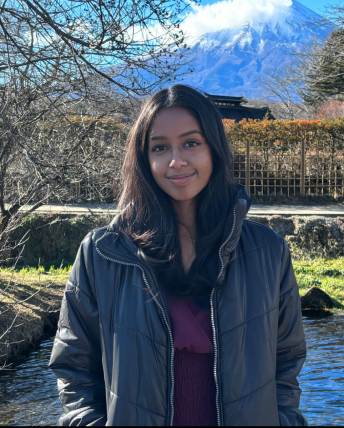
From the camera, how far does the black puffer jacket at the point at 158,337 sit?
1.64 metres

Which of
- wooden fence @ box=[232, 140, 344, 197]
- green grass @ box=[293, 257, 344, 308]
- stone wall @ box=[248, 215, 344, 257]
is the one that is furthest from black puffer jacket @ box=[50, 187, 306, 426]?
wooden fence @ box=[232, 140, 344, 197]

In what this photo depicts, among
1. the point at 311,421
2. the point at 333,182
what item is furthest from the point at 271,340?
the point at 333,182

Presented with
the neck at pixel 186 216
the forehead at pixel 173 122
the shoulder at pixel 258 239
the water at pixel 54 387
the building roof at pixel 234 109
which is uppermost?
the building roof at pixel 234 109

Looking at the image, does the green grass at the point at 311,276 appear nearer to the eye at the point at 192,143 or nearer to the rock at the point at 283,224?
the rock at the point at 283,224

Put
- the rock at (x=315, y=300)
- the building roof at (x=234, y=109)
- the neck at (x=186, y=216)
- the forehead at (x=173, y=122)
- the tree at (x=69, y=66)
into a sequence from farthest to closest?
the building roof at (x=234, y=109)
the rock at (x=315, y=300)
the tree at (x=69, y=66)
the neck at (x=186, y=216)
the forehead at (x=173, y=122)

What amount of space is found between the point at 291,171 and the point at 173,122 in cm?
1404

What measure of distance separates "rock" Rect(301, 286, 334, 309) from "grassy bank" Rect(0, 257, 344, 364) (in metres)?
0.19

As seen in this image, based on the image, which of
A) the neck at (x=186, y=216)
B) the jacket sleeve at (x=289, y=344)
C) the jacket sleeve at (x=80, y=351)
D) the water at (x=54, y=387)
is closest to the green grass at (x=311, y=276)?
the water at (x=54, y=387)

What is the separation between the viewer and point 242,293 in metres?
1.74

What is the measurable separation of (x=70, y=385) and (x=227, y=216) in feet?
2.70

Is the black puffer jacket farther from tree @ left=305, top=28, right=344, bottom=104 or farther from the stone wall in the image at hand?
tree @ left=305, top=28, right=344, bottom=104

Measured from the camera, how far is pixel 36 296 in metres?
7.39

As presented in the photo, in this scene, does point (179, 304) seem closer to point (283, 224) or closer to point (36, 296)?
point (36, 296)

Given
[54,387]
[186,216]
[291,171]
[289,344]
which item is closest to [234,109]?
[291,171]
